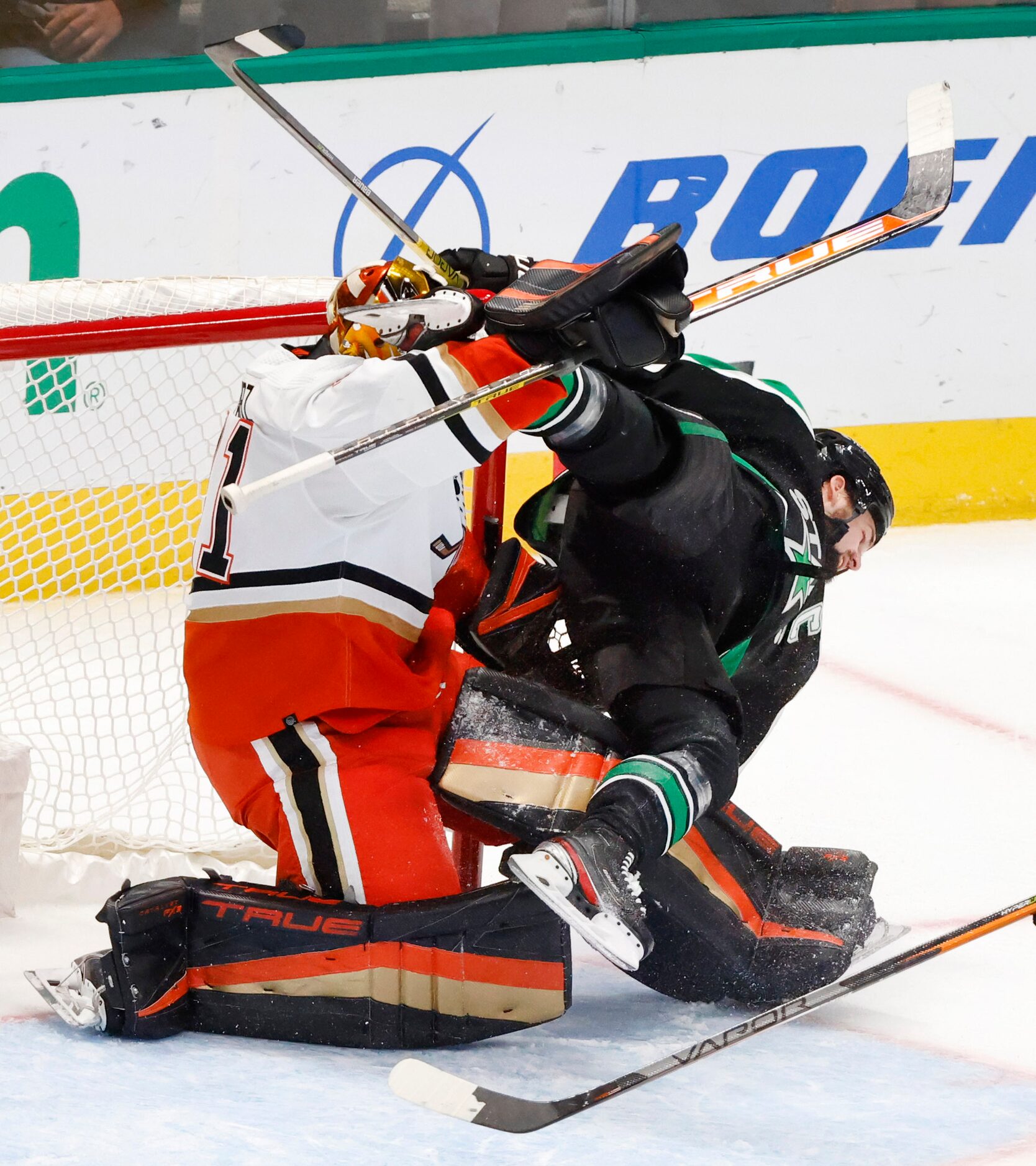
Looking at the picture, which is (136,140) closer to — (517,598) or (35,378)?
(35,378)

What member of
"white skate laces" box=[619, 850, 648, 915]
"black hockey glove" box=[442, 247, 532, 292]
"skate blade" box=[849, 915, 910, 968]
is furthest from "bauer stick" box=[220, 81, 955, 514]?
"skate blade" box=[849, 915, 910, 968]

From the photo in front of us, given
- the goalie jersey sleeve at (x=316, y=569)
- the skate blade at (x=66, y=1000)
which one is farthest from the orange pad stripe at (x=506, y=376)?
the skate blade at (x=66, y=1000)

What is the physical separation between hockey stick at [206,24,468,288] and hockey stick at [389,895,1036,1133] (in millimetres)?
963

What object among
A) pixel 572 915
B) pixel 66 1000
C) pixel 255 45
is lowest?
pixel 66 1000

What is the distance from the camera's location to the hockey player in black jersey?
1.66m

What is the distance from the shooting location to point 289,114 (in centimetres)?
208

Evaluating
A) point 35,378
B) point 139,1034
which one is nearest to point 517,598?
point 139,1034

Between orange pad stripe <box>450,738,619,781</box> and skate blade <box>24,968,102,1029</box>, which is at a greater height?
orange pad stripe <box>450,738,619,781</box>

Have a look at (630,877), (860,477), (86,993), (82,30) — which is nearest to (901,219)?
(860,477)

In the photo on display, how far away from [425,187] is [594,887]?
2.61 meters

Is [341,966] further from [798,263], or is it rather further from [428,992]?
[798,263]

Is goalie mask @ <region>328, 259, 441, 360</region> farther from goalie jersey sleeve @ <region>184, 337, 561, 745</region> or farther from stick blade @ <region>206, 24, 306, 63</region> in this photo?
stick blade @ <region>206, 24, 306, 63</region>

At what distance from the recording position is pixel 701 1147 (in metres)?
1.45

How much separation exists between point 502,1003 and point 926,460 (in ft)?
9.28
